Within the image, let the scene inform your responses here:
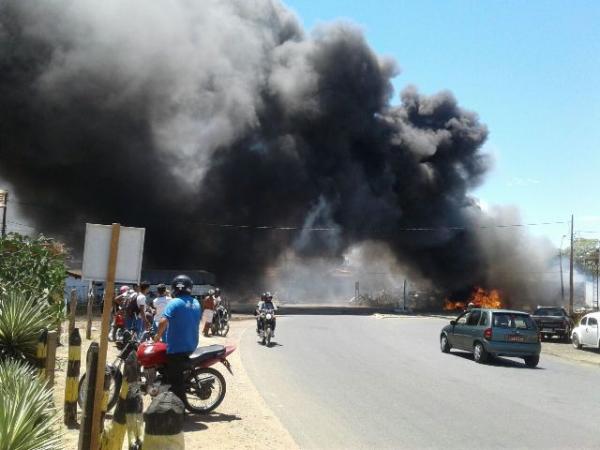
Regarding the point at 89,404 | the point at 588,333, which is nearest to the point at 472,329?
the point at 588,333

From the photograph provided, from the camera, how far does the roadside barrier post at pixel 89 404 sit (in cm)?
474

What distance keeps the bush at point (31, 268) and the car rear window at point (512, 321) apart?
1025 centimetres

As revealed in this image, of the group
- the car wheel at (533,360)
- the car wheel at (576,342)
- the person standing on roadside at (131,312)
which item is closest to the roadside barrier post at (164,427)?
the person standing on roadside at (131,312)

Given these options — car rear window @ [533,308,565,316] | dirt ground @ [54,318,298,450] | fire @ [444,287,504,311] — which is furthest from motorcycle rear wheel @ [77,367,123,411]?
fire @ [444,287,504,311]

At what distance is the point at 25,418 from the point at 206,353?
3536 mm

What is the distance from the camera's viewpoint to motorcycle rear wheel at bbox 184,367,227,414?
7488 mm

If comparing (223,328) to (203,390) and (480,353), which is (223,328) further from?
(203,390)

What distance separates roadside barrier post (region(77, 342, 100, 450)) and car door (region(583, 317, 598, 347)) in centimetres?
1964

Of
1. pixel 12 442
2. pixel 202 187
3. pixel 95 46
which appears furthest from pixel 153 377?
pixel 202 187

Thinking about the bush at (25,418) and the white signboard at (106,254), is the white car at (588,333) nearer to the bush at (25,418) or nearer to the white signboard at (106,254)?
the white signboard at (106,254)

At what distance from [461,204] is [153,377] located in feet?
179

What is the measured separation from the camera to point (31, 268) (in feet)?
40.1

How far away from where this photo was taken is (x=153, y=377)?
755cm

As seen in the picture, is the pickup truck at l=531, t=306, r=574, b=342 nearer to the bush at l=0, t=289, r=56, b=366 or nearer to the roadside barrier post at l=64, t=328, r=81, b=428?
the bush at l=0, t=289, r=56, b=366
